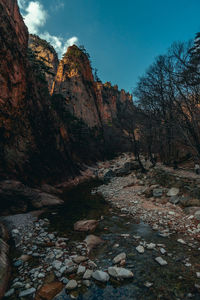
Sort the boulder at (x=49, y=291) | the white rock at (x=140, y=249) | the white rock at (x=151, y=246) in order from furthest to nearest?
the white rock at (x=151, y=246)
the white rock at (x=140, y=249)
the boulder at (x=49, y=291)

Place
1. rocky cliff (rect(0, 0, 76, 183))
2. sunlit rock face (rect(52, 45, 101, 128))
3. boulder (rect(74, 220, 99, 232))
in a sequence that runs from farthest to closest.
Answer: sunlit rock face (rect(52, 45, 101, 128)) → rocky cliff (rect(0, 0, 76, 183)) → boulder (rect(74, 220, 99, 232))

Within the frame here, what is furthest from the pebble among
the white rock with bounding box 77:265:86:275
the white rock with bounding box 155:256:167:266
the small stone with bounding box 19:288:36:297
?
the white rock with bounding box 155:256:167:266

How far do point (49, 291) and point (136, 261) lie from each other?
2684 millimetres

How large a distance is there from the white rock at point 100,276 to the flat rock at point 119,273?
0.56ft

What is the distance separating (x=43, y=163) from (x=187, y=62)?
46.3ft

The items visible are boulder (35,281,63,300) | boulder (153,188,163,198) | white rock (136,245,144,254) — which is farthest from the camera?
boulder (153,188,163,198)

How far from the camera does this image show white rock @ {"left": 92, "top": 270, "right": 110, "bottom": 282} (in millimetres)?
3955

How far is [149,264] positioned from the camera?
4.51m

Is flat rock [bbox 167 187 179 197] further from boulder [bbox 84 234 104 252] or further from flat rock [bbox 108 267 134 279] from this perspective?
flat rock [bbox 108 267 134 279]

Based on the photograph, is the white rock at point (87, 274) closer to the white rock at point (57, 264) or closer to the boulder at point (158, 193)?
the white rock at point (57, 264)

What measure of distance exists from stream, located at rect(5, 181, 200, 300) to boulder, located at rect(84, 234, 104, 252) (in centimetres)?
20

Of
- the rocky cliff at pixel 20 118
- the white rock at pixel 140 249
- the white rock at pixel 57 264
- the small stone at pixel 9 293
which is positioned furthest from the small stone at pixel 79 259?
the rocky cliff at pixel 20 118

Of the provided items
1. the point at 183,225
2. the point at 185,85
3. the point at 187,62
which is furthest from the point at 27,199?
the point at 187,62

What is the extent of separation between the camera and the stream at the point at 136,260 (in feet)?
11.7
